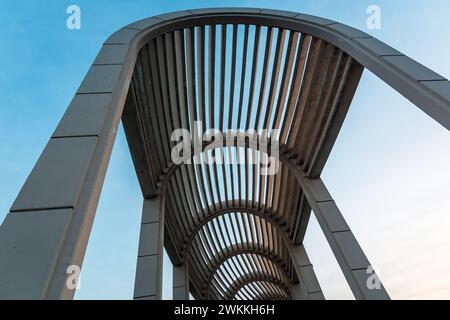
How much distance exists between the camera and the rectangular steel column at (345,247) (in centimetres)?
703

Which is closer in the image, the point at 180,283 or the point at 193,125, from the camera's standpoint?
the point at 193,125

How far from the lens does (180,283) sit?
12945mm

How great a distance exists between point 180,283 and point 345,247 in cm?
840

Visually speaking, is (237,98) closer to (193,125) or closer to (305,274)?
(193,125)

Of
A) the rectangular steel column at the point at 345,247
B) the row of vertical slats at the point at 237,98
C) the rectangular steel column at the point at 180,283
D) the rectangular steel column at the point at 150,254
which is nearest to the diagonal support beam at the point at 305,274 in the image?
the row of vertical slats at the point at 237,98

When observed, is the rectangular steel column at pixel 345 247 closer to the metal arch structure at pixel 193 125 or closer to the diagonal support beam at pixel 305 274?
the metal arch structure at pixel 193 125

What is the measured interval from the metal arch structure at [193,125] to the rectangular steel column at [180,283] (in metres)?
0.05

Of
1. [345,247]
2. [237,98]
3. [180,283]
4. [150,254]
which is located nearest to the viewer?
[150,254]

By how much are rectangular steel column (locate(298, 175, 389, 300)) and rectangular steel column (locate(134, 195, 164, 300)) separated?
523cm

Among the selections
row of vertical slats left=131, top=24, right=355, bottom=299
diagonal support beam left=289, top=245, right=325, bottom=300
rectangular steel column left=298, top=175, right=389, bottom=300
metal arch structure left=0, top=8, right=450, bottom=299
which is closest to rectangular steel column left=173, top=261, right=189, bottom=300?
metal arch structure left=0, top=8, right=450, bottom=299

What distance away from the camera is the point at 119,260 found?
6.45 m

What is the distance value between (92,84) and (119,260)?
433 centimetres

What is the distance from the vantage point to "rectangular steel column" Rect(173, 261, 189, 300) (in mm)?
12445

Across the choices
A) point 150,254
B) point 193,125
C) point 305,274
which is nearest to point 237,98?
point 193,125
